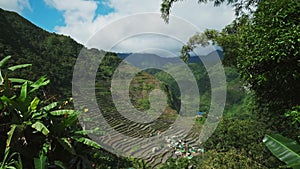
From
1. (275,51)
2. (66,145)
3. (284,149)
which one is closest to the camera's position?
(284,149)

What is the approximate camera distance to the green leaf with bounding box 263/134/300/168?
5.57ft

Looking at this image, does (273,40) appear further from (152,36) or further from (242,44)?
(152,36)

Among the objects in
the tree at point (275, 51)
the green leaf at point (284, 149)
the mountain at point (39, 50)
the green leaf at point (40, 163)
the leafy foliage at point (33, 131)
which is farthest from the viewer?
the mountain at point (39, 50)

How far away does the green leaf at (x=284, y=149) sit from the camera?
1697mm

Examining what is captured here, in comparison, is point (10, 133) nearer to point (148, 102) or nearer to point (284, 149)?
point (284, 149)

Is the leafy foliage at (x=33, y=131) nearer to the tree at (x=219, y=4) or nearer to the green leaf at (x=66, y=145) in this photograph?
the green leaf at (x=66, y=145)

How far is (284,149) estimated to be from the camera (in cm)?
177

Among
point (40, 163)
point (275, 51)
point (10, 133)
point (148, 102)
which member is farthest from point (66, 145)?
point (148, 102)

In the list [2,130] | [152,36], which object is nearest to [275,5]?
[152,36]

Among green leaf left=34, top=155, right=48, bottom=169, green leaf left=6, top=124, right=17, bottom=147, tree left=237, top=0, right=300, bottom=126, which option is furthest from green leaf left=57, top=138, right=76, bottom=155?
tree left=237, top=0, right=300, bottom=126

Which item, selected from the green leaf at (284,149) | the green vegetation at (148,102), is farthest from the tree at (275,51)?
the green leaf at (284,149)

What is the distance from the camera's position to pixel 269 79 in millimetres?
3064

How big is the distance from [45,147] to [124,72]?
422 centimetres

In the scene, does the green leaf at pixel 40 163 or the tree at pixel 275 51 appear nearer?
the green leaf at pixel 40 163
